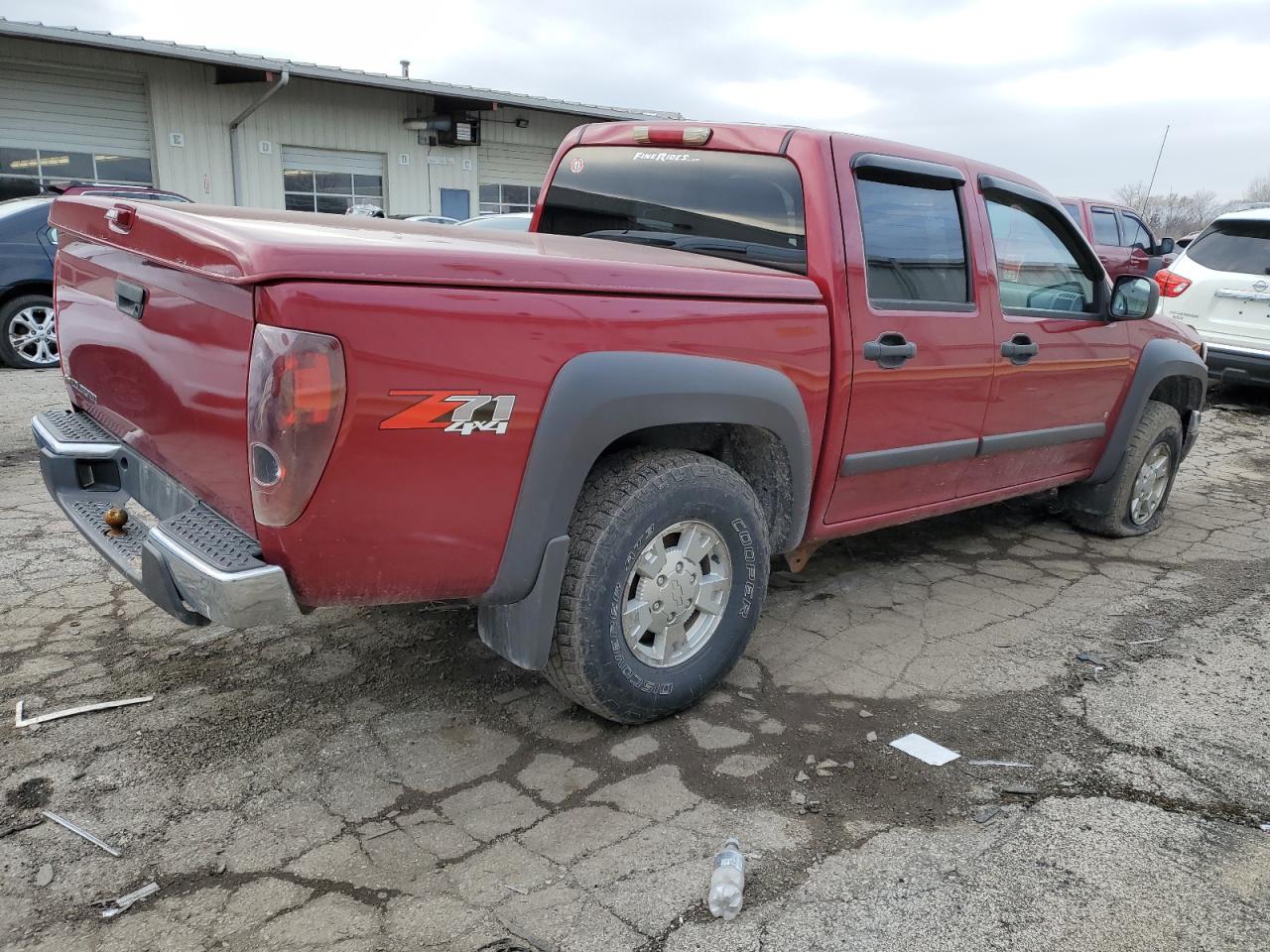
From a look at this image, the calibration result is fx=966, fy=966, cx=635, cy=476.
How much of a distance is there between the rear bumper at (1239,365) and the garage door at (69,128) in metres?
16.2

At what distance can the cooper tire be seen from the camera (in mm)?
4941

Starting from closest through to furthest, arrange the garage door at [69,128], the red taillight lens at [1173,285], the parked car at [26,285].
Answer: the parked car at [26,285], the red taillight lens at [1173,285], the garage door at [69,128]

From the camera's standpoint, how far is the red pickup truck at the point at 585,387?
2.13m

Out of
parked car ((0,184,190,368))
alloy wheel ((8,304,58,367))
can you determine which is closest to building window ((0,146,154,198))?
parked car ((0,184,190,368))

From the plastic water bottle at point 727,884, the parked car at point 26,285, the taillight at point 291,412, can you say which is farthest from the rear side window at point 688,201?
the parked car at point 26,285

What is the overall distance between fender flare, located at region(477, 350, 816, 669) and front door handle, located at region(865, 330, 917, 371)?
62 cm

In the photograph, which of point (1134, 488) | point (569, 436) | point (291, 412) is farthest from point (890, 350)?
point (1134, 488)

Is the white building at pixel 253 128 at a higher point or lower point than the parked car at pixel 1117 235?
higher

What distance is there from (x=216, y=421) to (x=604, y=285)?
3.28 ft

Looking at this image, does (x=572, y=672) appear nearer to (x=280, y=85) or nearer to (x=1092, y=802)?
(x=1092, y=802)

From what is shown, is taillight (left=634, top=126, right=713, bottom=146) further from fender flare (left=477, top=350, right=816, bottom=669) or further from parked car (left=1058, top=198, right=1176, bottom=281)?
parked car (left=1058, top=198, right=1176, bottom=281)

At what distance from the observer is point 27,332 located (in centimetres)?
823

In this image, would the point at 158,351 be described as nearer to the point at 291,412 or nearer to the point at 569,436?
the point at 291,412

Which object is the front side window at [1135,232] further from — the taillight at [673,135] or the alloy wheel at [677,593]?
the alloy wheel at [677,593]
